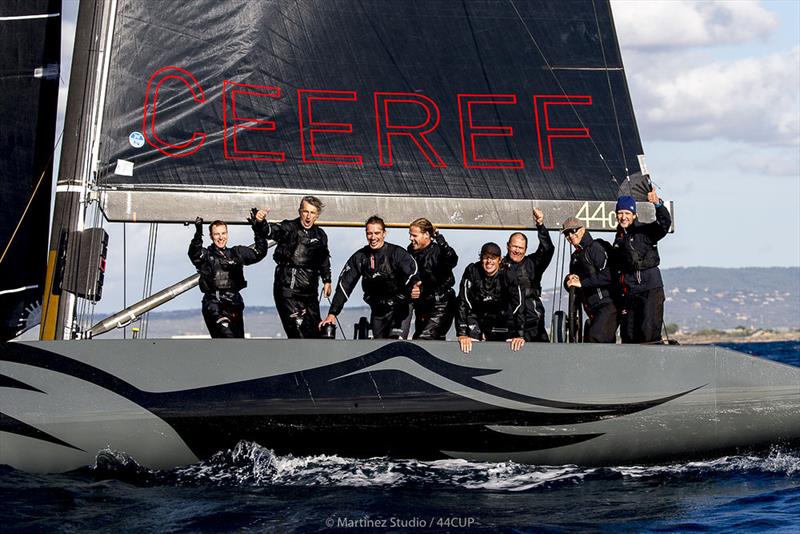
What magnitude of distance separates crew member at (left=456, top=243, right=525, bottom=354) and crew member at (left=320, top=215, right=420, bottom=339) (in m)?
0.41

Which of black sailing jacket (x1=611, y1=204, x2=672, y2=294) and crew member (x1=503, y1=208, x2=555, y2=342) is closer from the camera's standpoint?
black sailing jacket (x1=611, y1=204, x2=672, y2=294)

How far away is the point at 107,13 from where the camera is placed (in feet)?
29.9

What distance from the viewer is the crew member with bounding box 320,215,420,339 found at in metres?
8.53

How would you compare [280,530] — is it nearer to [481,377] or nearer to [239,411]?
[239,411]

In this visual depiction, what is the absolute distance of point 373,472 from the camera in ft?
25.6

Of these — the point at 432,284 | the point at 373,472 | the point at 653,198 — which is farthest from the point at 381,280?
the point at 653,198

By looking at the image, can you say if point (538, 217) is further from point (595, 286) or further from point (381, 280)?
point (381, 280)

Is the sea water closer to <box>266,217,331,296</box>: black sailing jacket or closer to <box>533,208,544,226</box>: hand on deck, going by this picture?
<box>266,217,331,296</box>: black sailing jacket

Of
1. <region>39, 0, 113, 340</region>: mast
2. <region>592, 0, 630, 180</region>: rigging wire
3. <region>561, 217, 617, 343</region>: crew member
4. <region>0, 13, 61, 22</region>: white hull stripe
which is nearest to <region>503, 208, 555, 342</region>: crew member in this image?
<region>561, 217, 617, 343</region>: crew member

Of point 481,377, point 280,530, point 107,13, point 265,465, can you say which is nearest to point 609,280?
point 481,377

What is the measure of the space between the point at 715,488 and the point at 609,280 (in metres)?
1.74

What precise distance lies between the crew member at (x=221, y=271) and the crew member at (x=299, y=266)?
0.17 m

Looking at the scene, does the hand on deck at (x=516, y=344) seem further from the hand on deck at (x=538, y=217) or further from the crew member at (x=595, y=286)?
the hand on deck at (x=538, y=217)

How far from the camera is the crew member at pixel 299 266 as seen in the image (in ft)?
28.5
